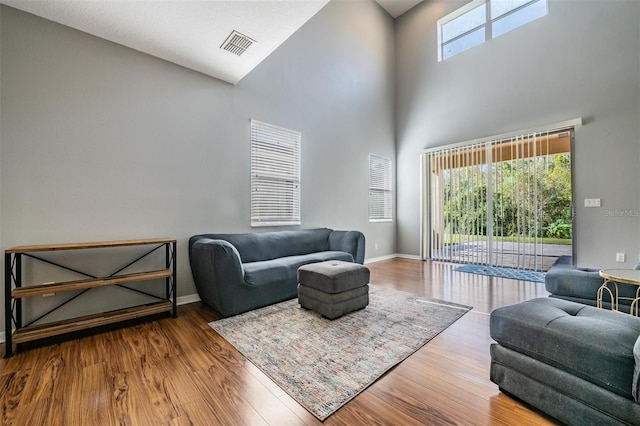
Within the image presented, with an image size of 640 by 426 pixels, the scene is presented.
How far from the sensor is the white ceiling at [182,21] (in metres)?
2.22

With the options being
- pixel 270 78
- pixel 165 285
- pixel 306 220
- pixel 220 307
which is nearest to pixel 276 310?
pixel 220 307

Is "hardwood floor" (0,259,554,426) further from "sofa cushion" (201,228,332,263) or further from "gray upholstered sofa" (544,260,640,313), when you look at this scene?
"sofa cushion" (201,228,332,263)

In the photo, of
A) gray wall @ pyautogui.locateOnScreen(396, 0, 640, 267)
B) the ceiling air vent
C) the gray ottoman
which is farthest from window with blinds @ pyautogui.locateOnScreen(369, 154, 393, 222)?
the ceiling air vent

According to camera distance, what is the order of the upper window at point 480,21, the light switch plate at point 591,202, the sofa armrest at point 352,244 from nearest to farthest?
the light switch plate at point 591,202, the sofa armrest at point 352,244, the upper window at point 480,21

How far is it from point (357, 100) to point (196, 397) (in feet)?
17.7

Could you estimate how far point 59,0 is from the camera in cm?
214

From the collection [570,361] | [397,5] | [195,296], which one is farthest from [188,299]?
[397,5]

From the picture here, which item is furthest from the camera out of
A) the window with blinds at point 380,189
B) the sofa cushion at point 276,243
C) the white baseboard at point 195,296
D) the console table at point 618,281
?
the window with blinds at point 380,189

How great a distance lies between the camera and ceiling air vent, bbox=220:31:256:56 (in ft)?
8.62

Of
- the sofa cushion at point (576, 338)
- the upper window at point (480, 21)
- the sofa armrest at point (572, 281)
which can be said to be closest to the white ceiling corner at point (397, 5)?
the upper window at point (480, 21)

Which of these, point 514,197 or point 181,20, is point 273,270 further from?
point 514,197

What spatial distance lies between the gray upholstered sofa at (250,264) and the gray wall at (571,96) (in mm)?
3172

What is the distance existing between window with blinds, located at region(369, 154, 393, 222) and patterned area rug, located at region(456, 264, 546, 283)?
1891 millimetres

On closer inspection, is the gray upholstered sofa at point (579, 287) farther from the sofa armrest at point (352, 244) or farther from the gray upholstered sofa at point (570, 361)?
the sofa armrest at point (352, 244)
